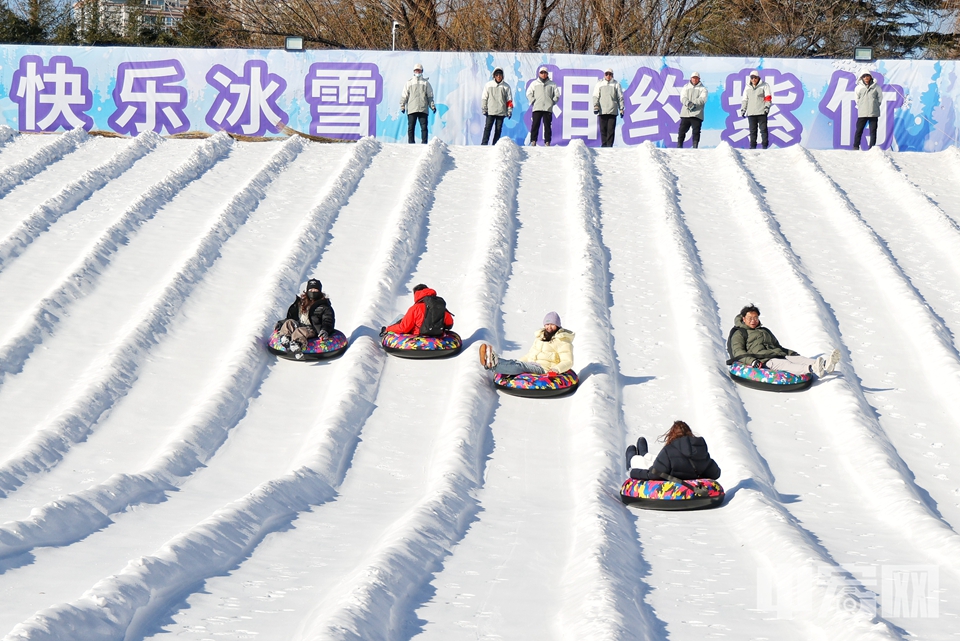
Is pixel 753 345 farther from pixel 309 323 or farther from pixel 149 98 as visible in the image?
pixel 149 98

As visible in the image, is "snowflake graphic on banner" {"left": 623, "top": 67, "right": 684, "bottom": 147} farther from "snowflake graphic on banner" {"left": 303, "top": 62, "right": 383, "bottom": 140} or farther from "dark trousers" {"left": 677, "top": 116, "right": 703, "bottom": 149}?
"snowflake graphic on banner" {"left": 303, "top": 62, "right": 383, "bottom": 140}

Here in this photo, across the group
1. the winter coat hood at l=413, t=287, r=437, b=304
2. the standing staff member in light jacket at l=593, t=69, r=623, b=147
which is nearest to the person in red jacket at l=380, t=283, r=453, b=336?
the winter coat hood at l=413, t=287, r=437, b=304

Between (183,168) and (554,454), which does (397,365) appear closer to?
(554,454)

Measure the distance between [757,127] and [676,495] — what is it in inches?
375

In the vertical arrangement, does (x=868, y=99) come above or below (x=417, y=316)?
above

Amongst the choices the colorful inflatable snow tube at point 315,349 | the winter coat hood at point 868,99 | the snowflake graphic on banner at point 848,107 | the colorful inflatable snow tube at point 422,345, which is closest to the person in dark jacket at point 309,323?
the colorful inflatable snow tube at point 315,349

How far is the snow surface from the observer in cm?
493

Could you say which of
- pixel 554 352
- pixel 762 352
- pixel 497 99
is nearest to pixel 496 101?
pixel 497 99

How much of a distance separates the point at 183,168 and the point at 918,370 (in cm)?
889

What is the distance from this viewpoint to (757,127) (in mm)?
14867

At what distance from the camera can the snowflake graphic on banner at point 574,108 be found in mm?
14852

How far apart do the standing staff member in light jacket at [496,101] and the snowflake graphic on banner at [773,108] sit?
→ 115 inches

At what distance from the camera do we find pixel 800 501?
6.79m

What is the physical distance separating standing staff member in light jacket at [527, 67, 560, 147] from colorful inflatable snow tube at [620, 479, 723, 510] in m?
8.70
